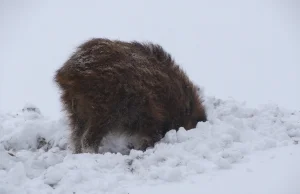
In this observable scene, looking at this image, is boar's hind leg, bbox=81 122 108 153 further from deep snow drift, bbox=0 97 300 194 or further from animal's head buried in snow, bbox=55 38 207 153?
deep snow drift, bbox=0 97 300 194

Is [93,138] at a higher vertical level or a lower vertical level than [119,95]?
lower

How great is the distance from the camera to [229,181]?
388cm

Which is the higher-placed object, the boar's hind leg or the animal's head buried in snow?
the animal's head buried in snow

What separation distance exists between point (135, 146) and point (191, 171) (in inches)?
70.6

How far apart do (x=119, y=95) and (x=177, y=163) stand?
1.36 m

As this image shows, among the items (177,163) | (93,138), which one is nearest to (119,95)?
(93,138)

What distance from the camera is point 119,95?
17.5ft

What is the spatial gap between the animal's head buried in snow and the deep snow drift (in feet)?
1.30

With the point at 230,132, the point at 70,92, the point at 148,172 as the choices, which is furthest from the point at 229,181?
the point at 70,92

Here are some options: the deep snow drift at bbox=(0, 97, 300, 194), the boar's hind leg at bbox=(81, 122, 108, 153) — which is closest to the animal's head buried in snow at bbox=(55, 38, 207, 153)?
the boar's hind leg at bbox=(81, 122, 108, 153)

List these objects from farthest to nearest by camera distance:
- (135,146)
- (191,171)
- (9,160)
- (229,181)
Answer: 1. (135,146)
2. (9,160)
3. (191,171)
4. (229,181)

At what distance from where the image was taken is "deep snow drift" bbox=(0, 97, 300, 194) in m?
3.81

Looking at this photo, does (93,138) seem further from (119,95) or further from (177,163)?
(177,163)

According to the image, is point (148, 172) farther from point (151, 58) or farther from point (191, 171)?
point (151, 58)
